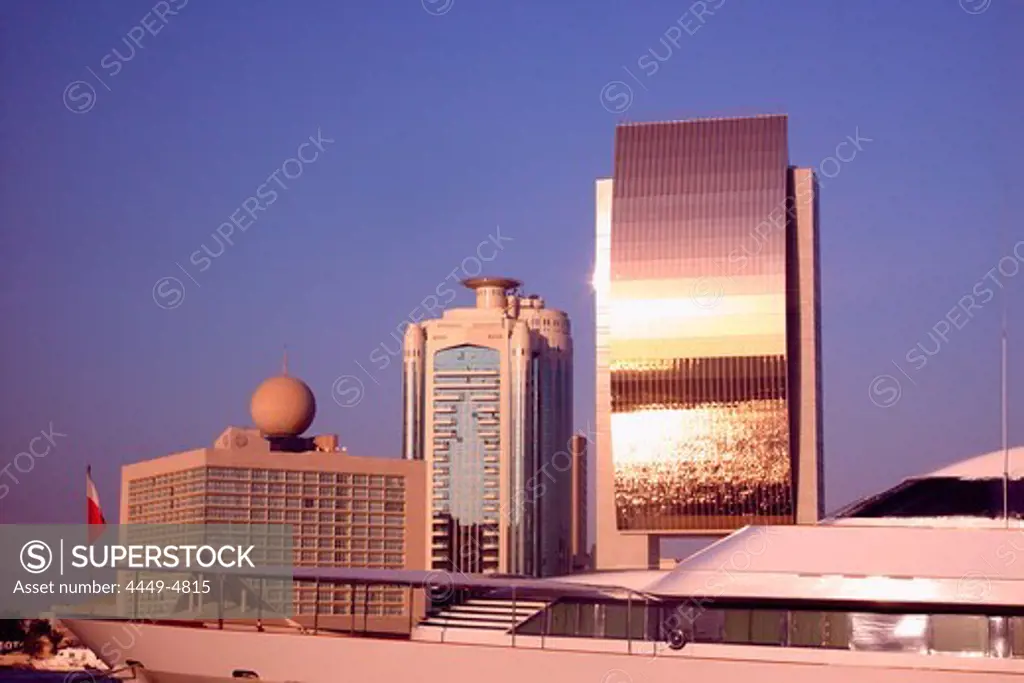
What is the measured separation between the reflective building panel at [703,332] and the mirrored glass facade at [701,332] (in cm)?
6

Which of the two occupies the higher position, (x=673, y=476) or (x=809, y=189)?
(x=809, y=189)

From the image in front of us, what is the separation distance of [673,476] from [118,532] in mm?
50445

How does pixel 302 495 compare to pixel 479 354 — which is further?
pixel 479 354

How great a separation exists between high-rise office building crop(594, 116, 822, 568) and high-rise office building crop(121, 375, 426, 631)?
965 inches

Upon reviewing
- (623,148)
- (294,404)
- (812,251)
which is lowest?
(294,404)

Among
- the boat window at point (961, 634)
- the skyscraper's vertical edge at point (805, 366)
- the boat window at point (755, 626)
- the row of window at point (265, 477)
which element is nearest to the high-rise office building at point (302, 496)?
the row of window at point (265, 477)

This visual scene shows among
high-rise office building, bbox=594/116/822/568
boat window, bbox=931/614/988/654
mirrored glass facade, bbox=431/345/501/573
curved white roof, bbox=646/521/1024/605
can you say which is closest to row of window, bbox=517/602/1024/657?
boat window, bbox=931/614/988/654

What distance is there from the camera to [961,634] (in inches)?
1043

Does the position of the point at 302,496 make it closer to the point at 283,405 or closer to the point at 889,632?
the point at 283,405

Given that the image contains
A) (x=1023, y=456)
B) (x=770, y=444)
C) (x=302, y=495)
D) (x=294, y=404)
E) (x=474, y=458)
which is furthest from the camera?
(x=474, y=458)

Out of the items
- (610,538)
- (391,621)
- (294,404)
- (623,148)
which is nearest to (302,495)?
(294,404)

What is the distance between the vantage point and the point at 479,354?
163750 millimetres

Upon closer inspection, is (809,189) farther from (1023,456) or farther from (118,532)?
(1023,456)

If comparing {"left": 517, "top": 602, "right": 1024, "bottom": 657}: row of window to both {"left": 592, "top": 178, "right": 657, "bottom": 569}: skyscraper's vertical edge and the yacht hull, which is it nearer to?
the yacht hull
